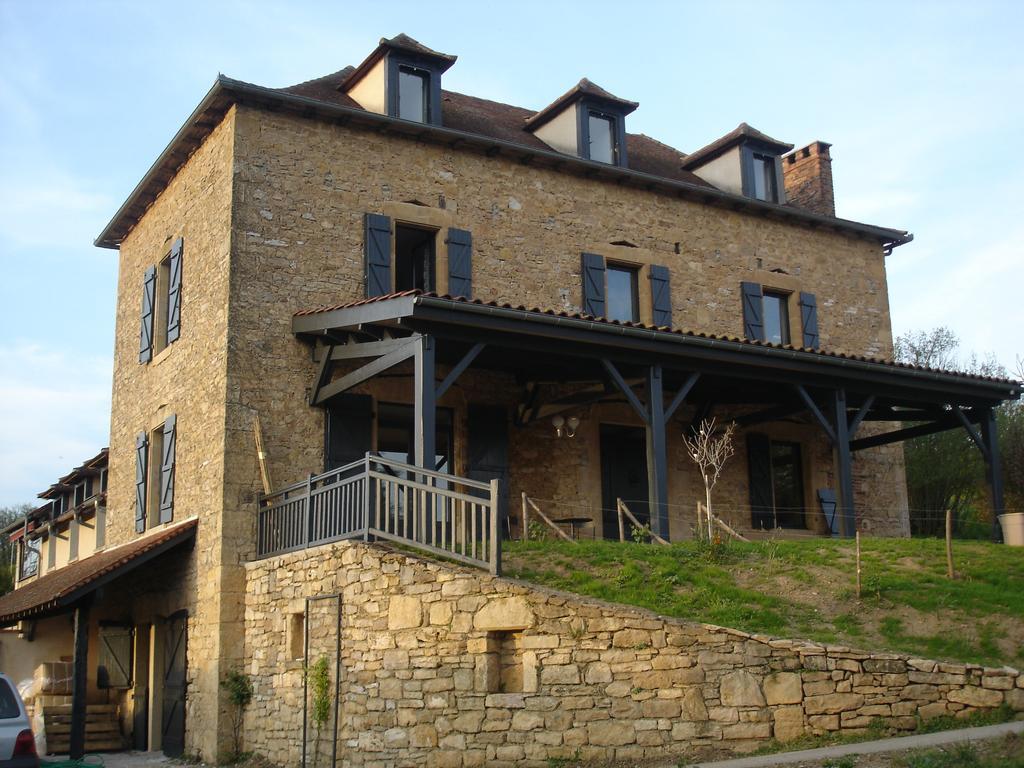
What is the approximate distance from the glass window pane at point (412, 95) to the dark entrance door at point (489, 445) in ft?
14.3

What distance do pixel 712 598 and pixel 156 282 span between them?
10306 millimetres

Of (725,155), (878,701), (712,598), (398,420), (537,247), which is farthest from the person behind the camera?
(725,155)

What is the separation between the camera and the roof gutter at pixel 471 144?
1477cm

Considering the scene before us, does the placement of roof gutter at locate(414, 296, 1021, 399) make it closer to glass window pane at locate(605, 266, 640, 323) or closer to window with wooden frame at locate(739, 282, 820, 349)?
window with wooden frame at locate(739, 282, 820, 349)

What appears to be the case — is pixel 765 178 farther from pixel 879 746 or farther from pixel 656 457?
pixel 879 746

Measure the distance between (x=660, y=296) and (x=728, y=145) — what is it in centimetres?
368

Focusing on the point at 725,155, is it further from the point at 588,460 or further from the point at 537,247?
the point at 588,460

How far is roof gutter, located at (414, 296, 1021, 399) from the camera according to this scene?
12.8 meters

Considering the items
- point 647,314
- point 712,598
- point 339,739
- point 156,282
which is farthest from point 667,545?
point 156,282

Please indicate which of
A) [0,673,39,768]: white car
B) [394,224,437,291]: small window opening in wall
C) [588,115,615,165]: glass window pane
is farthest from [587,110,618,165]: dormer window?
[0,673,39,768]: white car

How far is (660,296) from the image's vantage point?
56.4 ft

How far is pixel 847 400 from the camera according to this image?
675 inches

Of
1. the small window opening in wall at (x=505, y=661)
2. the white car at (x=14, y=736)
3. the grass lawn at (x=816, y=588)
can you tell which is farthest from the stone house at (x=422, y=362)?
the white car at (x=14, y=736)

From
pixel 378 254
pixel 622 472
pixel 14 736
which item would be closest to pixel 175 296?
pixel 378 254
